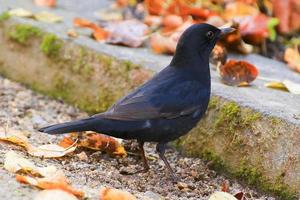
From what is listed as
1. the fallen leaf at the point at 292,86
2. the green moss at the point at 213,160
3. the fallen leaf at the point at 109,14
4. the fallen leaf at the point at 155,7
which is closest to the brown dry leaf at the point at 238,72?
the fallen leaf at the point at 292,86

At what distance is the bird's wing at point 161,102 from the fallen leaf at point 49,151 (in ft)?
1.07

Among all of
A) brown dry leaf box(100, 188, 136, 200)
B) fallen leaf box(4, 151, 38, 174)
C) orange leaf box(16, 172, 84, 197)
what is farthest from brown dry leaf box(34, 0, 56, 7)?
brown dry leaf box(100, 188, 136, 200)

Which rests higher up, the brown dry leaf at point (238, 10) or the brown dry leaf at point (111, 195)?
the brown dry leaf at point (238, 10)

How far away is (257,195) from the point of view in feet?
14.0

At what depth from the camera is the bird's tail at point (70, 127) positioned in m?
3.91

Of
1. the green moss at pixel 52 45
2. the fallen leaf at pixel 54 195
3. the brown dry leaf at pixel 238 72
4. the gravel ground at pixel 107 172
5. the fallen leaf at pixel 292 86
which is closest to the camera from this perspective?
the fallen leaf at pixel 54 195

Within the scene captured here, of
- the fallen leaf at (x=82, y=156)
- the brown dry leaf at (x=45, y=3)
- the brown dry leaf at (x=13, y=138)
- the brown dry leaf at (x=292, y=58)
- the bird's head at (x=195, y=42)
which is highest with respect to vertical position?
the bird's head at (x=195, y=42)

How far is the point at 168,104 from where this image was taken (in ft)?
14.0

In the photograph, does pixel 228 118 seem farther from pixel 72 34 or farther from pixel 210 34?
pixel 72 34

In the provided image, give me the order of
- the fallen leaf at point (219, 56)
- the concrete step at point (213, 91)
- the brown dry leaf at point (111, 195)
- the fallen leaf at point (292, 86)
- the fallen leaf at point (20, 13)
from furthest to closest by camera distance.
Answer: the fallen leaf at point (20, 13)
the fallen leaf at point (219, 56)
the fallen leaf at point (292, 86)
the concrete step at point (213, 91)
the brown dry leaf at point (111, 195)

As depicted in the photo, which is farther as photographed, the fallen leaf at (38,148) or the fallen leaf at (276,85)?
the fallen leaf at (276,85)

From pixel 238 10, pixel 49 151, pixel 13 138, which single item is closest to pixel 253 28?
pixel 238 10

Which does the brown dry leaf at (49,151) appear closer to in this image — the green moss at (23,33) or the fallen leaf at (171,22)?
the green moss at (23,33)

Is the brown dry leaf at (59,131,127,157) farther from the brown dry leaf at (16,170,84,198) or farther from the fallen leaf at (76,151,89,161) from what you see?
the brown dry leaf at (16,170,84,198)
